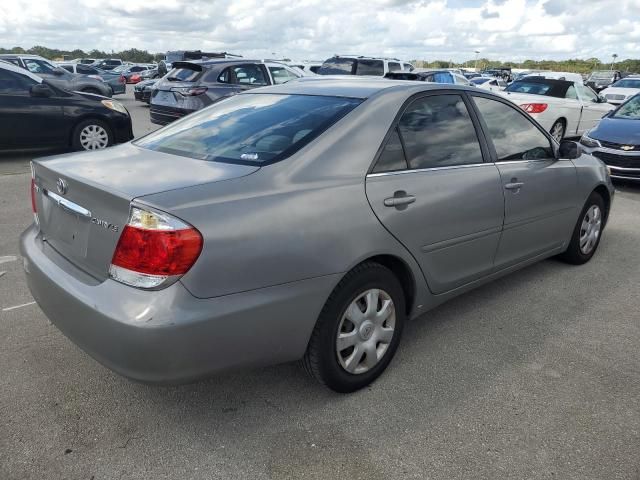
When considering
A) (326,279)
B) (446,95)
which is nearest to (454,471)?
(326,279)

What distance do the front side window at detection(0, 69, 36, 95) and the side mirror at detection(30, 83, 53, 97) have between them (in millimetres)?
157

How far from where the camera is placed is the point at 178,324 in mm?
2178

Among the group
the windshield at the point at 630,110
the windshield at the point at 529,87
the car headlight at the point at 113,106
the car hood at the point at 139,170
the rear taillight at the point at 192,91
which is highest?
the windshield at the point at 529,87

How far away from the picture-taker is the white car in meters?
19.0

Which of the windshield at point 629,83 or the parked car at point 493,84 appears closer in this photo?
the parked car at point 493,84

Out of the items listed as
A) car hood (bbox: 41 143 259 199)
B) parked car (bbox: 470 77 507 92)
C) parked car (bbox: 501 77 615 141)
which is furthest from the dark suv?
car hood (bbox: 41 143 259 199)

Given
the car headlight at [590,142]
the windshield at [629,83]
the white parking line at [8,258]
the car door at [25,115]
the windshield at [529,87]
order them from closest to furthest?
the white parking line at [8,258], the car headlight at [590,142], the car door at [25,115], the windshield at [529,87], the windshield at [629,83]

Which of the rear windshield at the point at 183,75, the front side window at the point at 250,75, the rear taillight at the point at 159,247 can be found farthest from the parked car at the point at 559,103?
the rear taillight at the point at 159,247

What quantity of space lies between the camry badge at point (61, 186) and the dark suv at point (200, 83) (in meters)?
7.88

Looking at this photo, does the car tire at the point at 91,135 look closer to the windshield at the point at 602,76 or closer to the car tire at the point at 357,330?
the car tire at the point at 357,330

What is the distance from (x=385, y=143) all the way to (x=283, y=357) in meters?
1.25

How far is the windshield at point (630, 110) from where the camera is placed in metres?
8.87

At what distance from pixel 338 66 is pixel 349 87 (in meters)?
12.5

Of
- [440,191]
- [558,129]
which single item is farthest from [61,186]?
[558,129]
